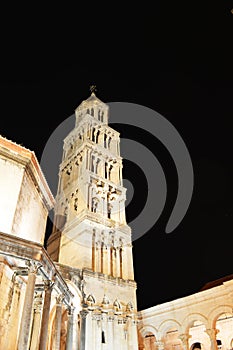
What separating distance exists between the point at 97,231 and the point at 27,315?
16673 millimetres

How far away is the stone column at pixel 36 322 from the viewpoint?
1470 cm

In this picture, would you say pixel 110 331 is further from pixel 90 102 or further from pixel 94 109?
pixel 90 102

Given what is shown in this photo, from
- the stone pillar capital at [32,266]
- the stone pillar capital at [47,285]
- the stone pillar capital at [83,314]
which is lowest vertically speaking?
the stone pillar capital at [47,285]

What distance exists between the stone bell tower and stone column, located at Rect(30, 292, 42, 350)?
275 inches

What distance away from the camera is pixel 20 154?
15.9 meters

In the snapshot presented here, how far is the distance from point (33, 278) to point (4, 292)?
7.43 feet

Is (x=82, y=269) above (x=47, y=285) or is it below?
above

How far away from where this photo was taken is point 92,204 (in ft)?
96.2

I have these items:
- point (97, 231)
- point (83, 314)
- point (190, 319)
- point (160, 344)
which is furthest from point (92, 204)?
point (160, 344)

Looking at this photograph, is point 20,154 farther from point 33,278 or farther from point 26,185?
point 33,278

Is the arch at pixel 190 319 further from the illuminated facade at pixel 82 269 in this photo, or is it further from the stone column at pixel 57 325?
the stone column at pixel 57 325

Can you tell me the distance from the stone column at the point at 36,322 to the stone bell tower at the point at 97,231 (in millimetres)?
6994

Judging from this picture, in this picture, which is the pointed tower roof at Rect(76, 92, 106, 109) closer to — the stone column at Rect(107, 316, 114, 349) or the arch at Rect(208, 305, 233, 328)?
the stone column at Rect(107, 316, 114, 349)

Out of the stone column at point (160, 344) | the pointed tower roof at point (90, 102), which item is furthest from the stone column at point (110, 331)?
the pointed tower roof at point (90, 102)
